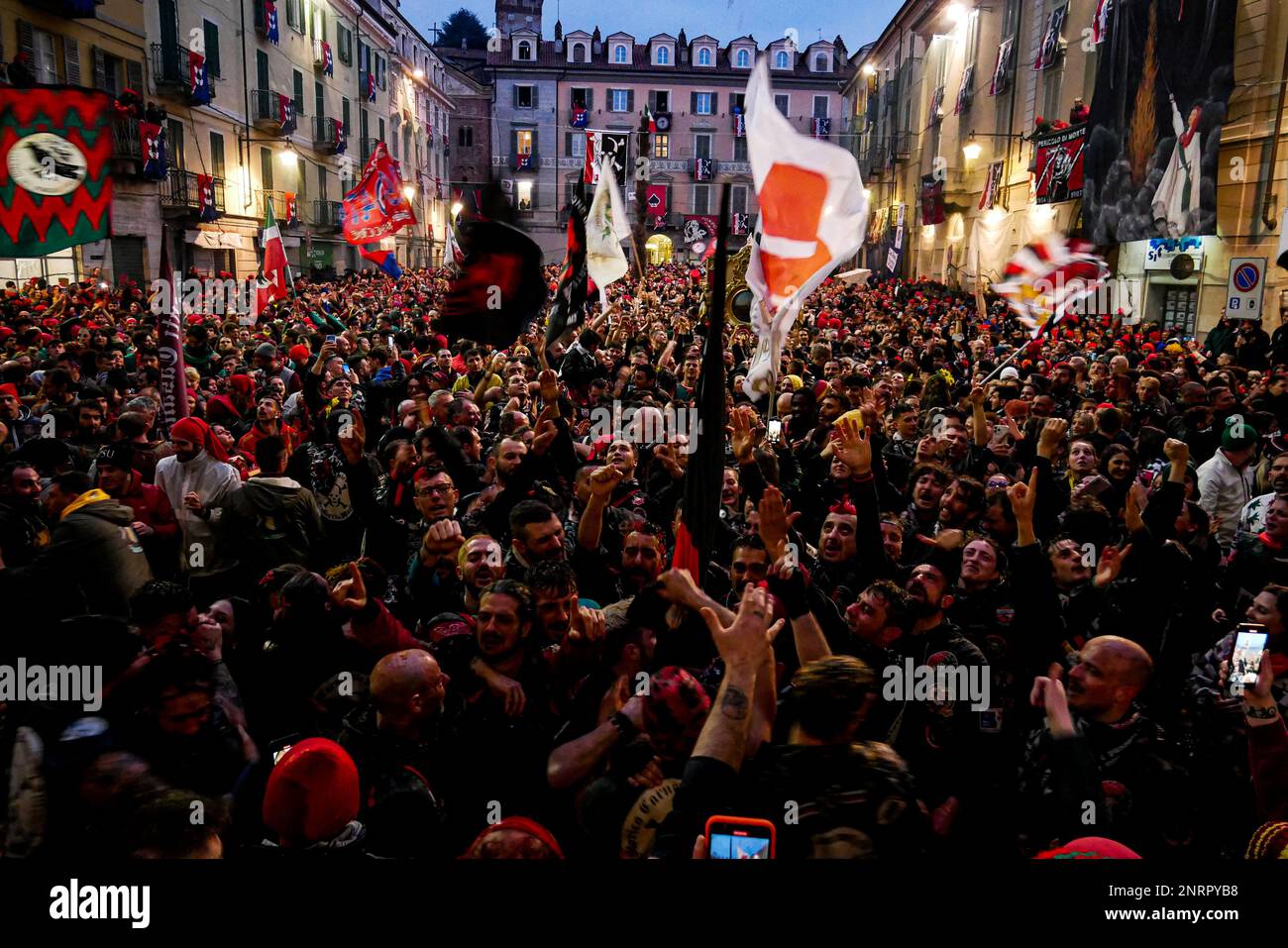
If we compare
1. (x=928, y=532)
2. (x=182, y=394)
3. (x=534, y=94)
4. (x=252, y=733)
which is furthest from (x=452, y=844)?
(x=534, y=94)

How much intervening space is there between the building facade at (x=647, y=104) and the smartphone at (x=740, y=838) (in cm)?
6054

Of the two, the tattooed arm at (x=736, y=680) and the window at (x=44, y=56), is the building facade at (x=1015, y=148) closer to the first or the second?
the tattooed arm at (x=736, y=680)

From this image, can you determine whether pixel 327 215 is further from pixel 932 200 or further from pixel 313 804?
pixel 313 804

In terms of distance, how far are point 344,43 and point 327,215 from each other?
8732mm

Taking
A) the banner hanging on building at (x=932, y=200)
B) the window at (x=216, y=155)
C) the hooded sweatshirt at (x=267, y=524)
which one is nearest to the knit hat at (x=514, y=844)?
the hooded sweatshirt at (x=267, y=524)

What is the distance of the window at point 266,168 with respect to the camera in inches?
1209

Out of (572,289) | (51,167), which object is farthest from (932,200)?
(51,167)

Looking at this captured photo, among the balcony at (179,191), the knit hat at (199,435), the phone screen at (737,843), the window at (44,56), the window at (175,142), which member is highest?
the window at (44,56)

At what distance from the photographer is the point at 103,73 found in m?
22.2

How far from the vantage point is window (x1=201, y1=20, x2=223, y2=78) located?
87.2ft

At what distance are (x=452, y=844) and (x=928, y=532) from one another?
3.66 m

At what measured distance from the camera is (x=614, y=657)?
11.0 ft

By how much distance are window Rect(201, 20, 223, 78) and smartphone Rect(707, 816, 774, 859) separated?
97.7 feet

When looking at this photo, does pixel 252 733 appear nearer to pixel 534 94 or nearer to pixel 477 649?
pixel 477 649
